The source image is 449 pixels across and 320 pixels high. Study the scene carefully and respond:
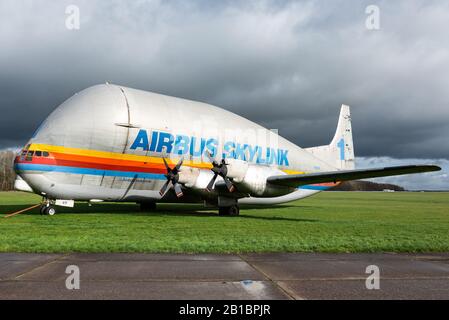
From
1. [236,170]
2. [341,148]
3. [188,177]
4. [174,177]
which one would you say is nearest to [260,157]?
[236,170]

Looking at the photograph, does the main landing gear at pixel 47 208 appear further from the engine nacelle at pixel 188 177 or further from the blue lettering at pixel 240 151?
the blue lettering at pixel 240 151

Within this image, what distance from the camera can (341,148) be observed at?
121ft

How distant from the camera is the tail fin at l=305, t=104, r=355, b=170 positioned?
120 ft

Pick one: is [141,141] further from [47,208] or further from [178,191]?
[47,208]

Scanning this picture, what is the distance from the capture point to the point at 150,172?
22.7 metres

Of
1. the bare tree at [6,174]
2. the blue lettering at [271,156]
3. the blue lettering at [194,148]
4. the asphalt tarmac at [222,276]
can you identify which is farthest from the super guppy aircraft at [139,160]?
the bare tree at [6,174]

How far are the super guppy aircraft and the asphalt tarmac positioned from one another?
12378mm

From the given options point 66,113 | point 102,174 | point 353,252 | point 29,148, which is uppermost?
point 66,113

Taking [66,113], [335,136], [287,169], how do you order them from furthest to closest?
[335,136] → [287,169] → [66,113]

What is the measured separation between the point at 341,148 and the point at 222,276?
32.9 metres

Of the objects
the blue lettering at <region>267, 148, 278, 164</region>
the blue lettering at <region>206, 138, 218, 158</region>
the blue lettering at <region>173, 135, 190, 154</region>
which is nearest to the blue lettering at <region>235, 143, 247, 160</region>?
the blue lettering at <region>206, 138, 218, 158</region>
